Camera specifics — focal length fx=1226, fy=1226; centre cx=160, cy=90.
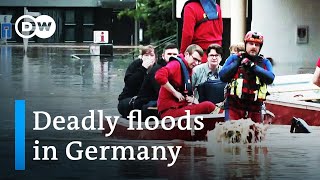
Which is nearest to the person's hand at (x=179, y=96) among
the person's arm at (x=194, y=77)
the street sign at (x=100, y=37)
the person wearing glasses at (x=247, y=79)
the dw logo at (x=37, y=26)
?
the person's arm at (x=194, y=77)

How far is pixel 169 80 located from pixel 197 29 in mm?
885

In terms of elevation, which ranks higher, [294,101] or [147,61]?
[147,61]

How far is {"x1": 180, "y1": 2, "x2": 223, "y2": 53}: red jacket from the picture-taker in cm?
938

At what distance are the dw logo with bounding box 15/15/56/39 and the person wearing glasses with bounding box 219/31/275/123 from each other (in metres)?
1.93

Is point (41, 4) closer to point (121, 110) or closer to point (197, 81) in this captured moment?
point (121, 110)

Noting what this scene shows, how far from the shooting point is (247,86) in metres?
7.99

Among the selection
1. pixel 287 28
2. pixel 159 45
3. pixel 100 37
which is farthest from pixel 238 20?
pixel 100 37

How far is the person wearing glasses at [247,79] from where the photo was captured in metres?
7.80

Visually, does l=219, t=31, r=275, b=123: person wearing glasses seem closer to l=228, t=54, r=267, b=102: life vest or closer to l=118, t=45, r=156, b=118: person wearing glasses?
l=228, t=54, r=267, b=102: life vest

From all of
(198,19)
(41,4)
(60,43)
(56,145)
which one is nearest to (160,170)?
(56,145)

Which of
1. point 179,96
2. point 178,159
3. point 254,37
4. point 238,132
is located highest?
point 254,37

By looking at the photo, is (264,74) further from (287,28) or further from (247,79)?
(287,28)

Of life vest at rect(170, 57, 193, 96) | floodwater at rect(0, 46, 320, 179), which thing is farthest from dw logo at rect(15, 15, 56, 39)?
life vest at rect(170, 57, 193, 96)

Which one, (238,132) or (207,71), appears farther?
(207,71)
